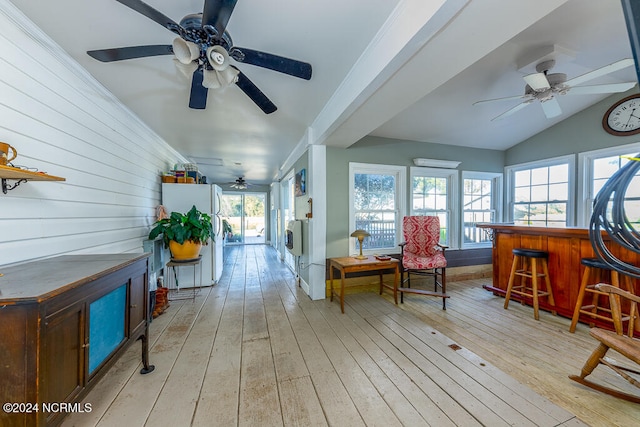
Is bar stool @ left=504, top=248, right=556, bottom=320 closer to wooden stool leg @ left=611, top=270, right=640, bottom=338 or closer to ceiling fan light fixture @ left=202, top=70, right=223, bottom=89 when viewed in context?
wooden stool leg @ left=611, top=270, right=640, bottom=338

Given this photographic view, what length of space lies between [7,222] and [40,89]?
934mm

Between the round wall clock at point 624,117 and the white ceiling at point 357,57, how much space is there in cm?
28

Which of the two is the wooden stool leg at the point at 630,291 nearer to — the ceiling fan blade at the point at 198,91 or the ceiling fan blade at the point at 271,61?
the ceiling fan blade at the point at 271,61

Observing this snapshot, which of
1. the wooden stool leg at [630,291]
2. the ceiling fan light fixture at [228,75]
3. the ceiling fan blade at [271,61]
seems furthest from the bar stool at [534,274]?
the ceiling fan light fixture at [228,75]

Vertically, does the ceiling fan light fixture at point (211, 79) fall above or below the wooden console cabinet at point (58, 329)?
above

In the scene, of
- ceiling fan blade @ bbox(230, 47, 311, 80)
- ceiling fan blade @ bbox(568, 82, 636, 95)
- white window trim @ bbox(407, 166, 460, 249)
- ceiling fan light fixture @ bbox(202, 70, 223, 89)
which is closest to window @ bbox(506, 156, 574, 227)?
white window trim @ bbox(407, 166, 460, 249)

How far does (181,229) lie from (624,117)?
6047mm

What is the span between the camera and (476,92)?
285 centimetres

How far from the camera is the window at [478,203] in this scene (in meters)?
4.33

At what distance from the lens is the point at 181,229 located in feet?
9.89

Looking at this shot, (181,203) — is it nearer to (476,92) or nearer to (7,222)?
(7,222)

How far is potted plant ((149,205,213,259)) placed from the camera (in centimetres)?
302

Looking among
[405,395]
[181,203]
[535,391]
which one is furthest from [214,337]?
[535,391]

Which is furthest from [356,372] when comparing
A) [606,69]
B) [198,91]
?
[606,69]
